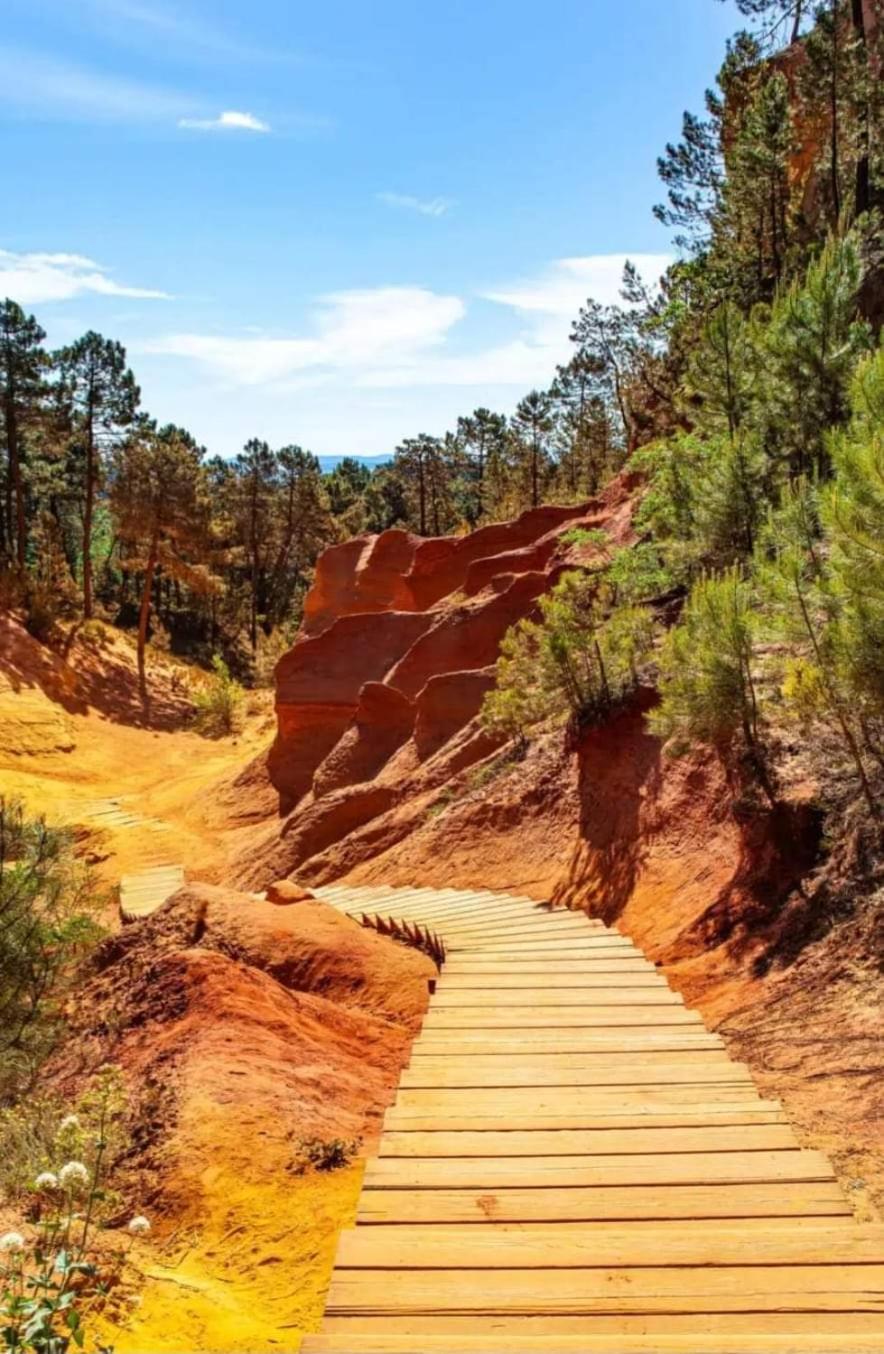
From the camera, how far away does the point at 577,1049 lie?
18.5 ft

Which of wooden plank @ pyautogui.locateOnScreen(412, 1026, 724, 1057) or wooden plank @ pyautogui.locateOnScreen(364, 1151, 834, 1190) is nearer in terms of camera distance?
wooden plank @ pyautogui.locateOnScreen(364, 1151, 834, 1190)

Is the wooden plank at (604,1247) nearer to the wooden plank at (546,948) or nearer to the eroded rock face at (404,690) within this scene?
the wooden plank at (546,948)

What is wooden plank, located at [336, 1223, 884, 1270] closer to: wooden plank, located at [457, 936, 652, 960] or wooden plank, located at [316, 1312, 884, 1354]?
wooden plank, located at [316, 1312, 884, 1354]

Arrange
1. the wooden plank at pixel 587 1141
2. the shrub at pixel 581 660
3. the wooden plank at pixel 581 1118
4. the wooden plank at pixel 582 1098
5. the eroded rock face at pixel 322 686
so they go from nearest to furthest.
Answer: the wooden plank at pixel 587 1141
the wooden plank at pixel 581 1118
the wooden plank at pixel 582 1098
the shrub at pixel 581 660
the eroded rock face at pixel 322 686

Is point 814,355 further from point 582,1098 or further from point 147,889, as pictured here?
point 147,889

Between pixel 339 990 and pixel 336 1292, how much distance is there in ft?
19.9

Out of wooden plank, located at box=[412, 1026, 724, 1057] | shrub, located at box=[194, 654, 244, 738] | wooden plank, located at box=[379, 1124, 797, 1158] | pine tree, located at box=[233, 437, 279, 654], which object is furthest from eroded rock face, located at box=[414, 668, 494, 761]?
pine tree, located at box=[233, 437, 279, 654]

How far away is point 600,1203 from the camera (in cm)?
375

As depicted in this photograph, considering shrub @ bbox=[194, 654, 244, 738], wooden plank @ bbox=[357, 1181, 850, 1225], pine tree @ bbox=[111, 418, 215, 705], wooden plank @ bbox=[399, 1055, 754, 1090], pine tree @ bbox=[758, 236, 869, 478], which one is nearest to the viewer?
wooden plank @ bbox=[357, 1181, 850, 1225]

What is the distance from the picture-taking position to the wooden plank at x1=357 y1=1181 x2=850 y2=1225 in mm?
3650

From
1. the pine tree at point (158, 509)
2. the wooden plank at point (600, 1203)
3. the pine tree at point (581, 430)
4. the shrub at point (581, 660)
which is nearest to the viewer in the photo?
the wooden plank at point (600, 1203)

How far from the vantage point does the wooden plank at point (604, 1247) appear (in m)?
3.25

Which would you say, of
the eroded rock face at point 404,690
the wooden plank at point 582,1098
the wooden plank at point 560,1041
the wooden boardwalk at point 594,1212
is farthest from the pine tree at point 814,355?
the wooden plank at point 582,1098

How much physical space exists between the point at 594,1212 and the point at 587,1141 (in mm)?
652
